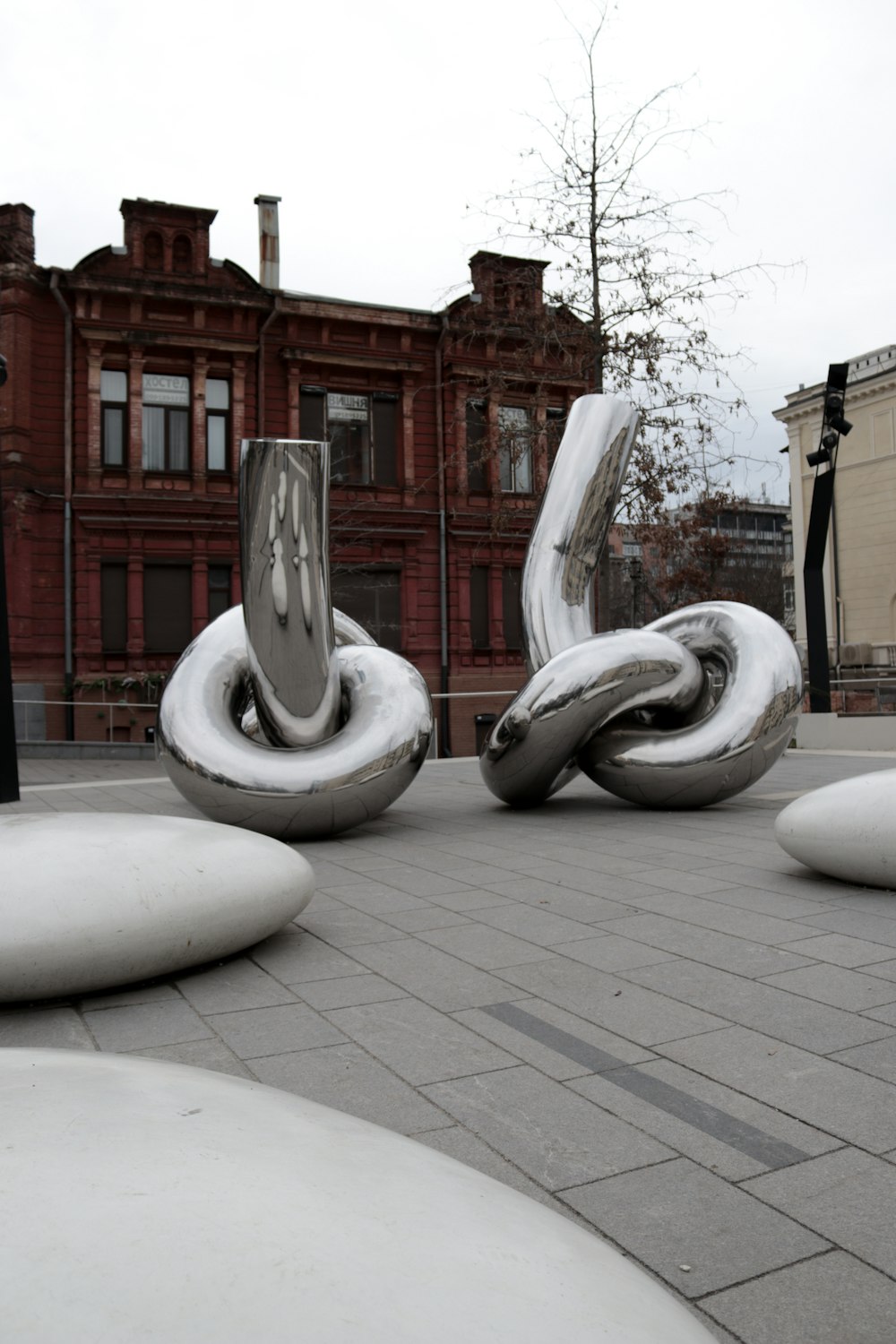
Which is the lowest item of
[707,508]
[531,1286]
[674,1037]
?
[674,1037]

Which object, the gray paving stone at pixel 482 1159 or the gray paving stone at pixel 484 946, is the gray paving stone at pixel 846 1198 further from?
the gray paving stone at pixel 484 946

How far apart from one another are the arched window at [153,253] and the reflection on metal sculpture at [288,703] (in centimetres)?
1951

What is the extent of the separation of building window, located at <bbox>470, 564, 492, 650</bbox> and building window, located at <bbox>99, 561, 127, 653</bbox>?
310 inches

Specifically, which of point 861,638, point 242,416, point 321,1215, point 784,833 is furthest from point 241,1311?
point 861,638

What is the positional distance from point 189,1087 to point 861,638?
39.2m

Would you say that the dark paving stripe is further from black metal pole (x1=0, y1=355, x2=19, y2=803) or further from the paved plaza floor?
black metal pole (x1=0, y1=355, x2=19, y2=803)

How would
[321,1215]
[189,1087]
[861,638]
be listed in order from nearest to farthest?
[321,1215], [189,1087], [861,638]

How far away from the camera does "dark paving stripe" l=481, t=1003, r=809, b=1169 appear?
227 centimetres

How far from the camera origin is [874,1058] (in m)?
2.74

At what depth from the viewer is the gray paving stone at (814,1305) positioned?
1.65 metres

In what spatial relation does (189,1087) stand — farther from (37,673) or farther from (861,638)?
(861,638)

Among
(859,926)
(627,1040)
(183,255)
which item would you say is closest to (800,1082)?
(627,1040)

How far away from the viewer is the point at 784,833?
4992 mm

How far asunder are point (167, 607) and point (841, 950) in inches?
820
